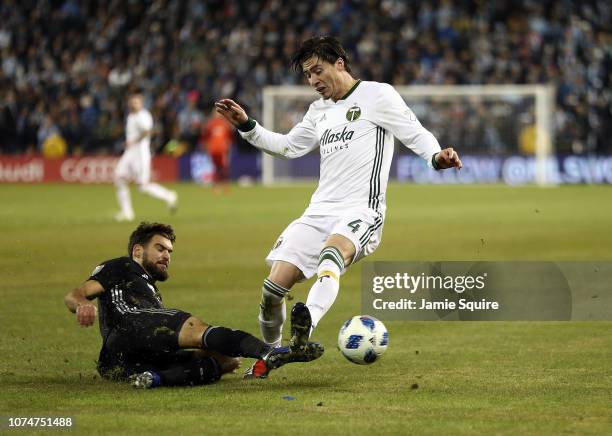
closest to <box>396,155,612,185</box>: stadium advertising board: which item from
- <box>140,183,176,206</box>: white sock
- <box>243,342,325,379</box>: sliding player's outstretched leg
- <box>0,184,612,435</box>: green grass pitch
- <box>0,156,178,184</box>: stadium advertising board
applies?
<box>0,156,178,184</box>: stadium advertising board

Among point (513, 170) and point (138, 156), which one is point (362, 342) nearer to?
point (138, 156)

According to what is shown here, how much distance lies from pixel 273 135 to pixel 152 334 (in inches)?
76.8

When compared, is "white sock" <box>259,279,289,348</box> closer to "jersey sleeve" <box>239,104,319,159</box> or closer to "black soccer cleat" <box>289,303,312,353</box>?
"black soccer cleat" <box>289,303,312,353</box>

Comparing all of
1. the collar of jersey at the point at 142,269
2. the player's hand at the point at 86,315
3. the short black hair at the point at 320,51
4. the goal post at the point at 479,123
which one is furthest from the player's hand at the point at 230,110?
the goal post at the point at 479,123

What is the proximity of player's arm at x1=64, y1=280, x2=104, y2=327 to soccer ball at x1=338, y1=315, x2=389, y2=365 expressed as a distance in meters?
1.52

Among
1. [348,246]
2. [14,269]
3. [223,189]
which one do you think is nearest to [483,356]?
[348,246]

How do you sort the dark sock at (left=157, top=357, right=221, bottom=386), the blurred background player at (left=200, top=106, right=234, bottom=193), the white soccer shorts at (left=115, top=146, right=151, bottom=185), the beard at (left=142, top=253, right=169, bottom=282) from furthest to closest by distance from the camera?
the blurred background player at (left=200, top=106, right=234, bottom=193)
the white soccer shorts at (left=115, top=146, right=151, bottom=185)
the beard at (left=142, top=253, right=169, bottom=282)
the dark sock at (left=157, top=357, right=221, bottom=386)

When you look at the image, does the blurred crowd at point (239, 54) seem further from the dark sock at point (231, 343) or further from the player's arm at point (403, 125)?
the dark sock at point (231, 343)

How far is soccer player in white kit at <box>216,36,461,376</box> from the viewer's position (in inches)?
310

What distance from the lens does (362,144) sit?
8.00m

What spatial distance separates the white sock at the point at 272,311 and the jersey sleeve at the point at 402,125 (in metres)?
1.25

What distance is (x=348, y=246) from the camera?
773cm

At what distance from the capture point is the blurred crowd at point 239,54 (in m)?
36.2

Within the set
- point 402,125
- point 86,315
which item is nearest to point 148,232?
point 86,315
